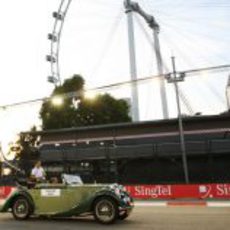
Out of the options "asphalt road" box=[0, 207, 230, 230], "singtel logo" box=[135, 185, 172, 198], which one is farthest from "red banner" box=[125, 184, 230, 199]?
"asphalt road" box=[0, 207, 230, 230]

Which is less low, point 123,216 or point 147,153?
point 147,153

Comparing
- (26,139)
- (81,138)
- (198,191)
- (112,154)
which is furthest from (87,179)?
(26,139)

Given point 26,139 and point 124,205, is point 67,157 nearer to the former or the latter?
point 26,139

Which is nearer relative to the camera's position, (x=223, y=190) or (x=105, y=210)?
(x=105, y=210)

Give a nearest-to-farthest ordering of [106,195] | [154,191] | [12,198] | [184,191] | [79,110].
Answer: [106,195], [12,198], [184,191], [154,191], [79,110]

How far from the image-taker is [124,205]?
13.0m

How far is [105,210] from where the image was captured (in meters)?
13.0

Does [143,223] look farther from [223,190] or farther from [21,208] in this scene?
[223,190]

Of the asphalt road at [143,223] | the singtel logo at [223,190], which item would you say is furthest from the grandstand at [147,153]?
the asphalt road at [143,223]

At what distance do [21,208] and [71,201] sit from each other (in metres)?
1.78

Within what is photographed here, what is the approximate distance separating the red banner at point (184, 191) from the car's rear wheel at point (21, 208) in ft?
42.1

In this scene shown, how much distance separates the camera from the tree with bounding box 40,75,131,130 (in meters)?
51.7

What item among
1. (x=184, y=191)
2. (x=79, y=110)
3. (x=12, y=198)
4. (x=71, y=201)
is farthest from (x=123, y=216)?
(x=79, y=110)

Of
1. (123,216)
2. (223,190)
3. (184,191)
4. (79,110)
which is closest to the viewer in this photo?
(123,216)
